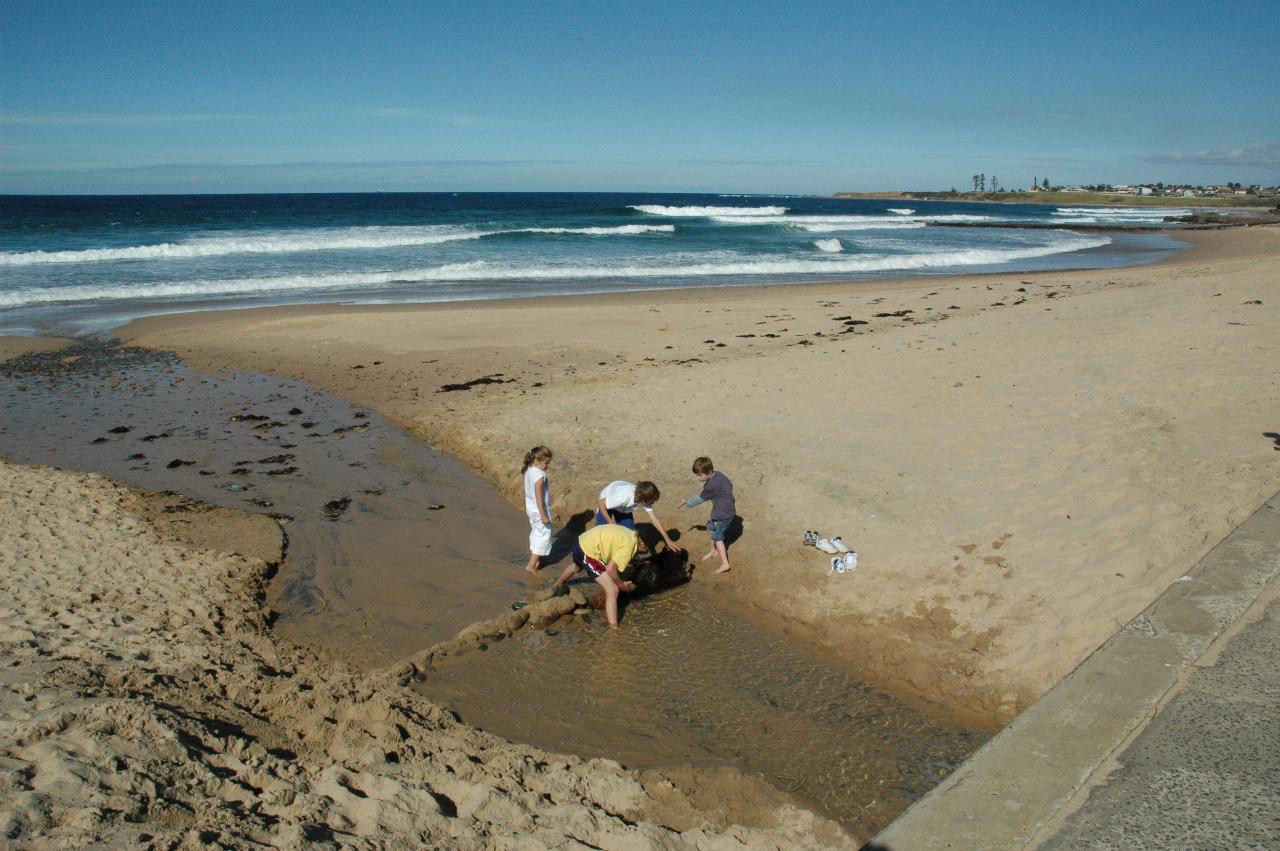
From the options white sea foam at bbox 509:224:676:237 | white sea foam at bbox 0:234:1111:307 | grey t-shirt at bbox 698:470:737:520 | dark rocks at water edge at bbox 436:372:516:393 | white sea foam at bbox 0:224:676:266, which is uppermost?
white sea foam at bbox 509:224:676:237

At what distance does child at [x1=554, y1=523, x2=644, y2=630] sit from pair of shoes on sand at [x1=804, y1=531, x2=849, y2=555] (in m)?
1.69

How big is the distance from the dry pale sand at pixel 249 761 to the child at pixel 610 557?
1736 mm

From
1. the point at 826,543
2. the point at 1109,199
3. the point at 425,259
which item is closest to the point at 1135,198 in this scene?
the point at 1109,199

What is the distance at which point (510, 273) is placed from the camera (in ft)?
98.0

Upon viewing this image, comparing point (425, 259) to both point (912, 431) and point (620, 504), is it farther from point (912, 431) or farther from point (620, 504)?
point (620, 504)

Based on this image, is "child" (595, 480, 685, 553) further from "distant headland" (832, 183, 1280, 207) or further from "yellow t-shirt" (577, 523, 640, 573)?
"distant headland" (832, 183, 1280, 207)

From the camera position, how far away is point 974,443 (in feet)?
29.1

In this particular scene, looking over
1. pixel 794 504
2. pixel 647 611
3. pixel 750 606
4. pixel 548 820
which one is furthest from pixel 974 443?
pixel 548 820

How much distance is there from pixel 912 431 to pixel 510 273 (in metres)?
22.6

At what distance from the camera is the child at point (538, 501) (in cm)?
714

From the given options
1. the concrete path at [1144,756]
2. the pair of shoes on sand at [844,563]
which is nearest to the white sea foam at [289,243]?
the pair of shoes on sand at [844,563]

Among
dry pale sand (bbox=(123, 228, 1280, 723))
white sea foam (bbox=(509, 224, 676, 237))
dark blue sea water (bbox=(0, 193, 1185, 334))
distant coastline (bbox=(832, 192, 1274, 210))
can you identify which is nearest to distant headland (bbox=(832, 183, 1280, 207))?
distant coastline (bbox=(832, 192, 1274, 210))

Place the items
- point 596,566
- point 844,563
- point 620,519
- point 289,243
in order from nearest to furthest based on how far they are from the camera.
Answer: point 596,566 < point 844,563 < point 620,519 < point 289,243

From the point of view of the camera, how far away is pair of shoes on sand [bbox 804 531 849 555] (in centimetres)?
710
